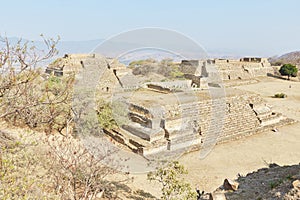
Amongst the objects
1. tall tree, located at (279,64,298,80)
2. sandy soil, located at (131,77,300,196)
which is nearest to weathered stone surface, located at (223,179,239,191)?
sandy soil, located at (131,77,300,196)

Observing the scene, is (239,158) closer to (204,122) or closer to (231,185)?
(204,122)

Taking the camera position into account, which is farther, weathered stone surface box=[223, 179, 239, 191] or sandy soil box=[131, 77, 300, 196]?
sandy soil box=[131, 77, 300, 196]

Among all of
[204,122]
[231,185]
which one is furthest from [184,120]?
[231,185]

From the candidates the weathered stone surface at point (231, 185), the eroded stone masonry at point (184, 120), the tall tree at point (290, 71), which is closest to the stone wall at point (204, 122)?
the eroded stone masonry at point (184, 120)

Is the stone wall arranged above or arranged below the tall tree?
below

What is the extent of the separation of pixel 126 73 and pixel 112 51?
908 centimetres

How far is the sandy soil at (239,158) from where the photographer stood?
24.0ft

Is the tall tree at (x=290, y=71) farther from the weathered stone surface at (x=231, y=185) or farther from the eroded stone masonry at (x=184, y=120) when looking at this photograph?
the weathered stone surface at (x=231, y=185)

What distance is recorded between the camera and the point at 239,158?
28.9 ft

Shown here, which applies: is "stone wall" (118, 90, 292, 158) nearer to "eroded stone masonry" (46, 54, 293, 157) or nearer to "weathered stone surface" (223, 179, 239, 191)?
"eroded stone masonry" (46, 54, 293, 157)

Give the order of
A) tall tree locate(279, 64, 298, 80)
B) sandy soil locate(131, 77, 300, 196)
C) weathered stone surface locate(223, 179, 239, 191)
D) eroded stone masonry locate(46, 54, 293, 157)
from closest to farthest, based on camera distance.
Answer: weathered stone surface locate(223, 179, 239, 191), sandy soil locate(131, 77, 300, 196), eroded stone masonry locate(46, 54, 293, 157), tall tree locate(279, 64, 298, 80)

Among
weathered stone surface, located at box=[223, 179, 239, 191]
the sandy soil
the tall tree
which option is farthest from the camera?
the tall tree

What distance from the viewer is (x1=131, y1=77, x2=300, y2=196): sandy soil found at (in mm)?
7300

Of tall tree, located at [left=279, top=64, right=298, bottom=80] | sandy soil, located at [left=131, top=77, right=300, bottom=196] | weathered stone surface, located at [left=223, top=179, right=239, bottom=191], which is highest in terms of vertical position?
tall tree, located at [left=279, top=64, right=298, bottom=80]
